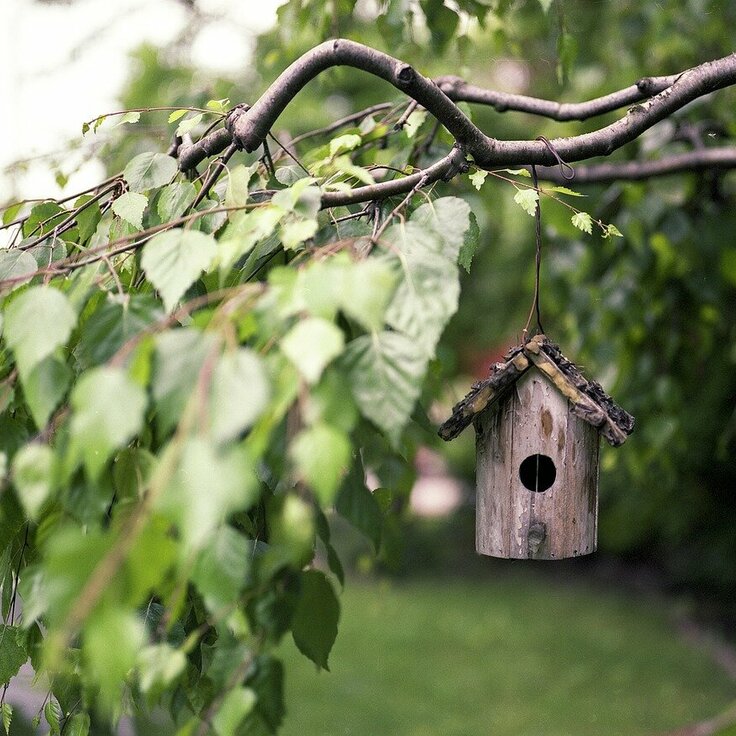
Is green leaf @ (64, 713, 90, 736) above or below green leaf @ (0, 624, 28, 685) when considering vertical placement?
below

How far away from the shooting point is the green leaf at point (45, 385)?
0.95 meters

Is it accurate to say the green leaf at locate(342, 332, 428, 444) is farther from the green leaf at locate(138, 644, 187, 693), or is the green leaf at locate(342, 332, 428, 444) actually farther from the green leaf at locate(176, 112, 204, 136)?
the green leaf at locate(176, 112, 204, 136)

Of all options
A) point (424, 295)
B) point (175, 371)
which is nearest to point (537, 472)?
point (424, 295)

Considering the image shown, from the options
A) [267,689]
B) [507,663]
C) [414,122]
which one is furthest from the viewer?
[507,663]

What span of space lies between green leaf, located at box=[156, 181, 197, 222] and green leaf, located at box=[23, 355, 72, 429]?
40 centimetres

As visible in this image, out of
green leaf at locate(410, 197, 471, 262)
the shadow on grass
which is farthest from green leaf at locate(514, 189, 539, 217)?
the shadow on grass

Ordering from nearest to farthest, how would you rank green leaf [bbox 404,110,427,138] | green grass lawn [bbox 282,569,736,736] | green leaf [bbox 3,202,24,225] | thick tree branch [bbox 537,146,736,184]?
green leaf [bbox 3,202,24,225]
green leaf [bbox 404,110,427,138]
thick tree branch [bbox 537,146,736,184]
green grass lawn [bbox 282,569,736,736]

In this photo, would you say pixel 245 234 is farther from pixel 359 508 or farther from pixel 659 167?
pixel 659 167

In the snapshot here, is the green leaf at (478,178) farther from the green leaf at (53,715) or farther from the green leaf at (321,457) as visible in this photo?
the green leaf at (53,715)

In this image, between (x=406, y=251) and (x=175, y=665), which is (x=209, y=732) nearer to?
(x=175, y=665)

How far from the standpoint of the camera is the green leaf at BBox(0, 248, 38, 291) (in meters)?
1.23

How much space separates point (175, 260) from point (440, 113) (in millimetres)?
527

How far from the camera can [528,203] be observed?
131cm

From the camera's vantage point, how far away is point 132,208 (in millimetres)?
1272
